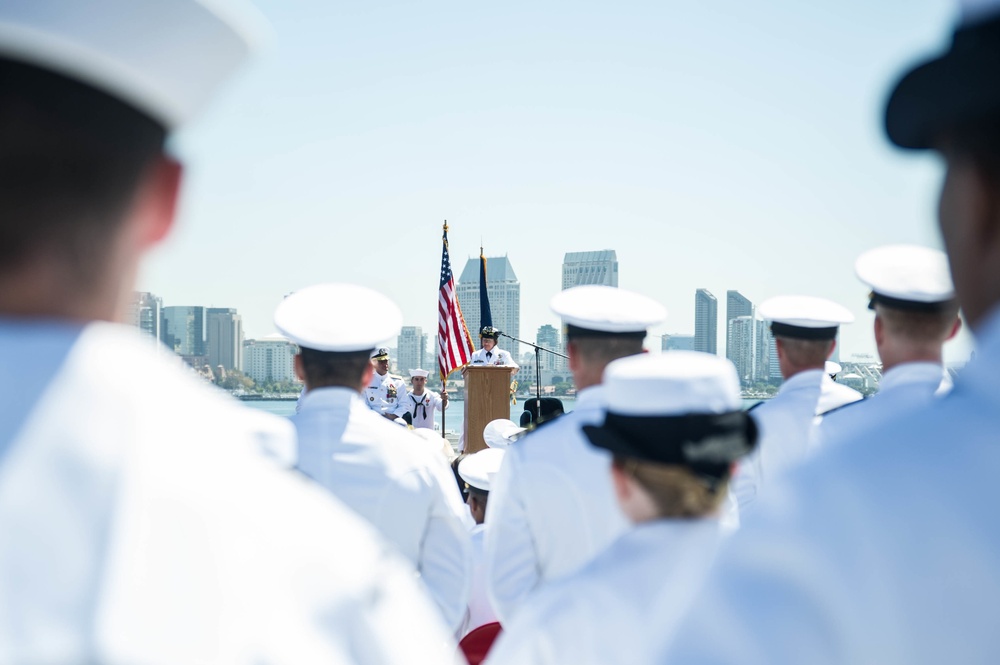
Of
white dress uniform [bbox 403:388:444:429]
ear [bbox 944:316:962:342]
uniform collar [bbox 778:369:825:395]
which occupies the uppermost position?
ear [bbox 944:316:962:342]

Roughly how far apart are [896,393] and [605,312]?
1.26 m

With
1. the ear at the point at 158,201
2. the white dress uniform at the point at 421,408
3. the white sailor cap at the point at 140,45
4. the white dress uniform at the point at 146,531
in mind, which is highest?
the white sailor cap at the point at 140,45

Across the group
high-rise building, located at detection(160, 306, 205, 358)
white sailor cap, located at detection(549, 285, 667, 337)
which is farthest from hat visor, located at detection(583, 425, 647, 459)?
high-rise building, located at detection(160, 306, 205, 358)

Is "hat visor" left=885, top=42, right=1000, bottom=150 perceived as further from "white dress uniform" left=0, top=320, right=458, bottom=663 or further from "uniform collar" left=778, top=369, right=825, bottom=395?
"uniform collar" left=778, top=369, right=825, bottom=395

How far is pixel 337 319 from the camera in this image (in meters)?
3.21

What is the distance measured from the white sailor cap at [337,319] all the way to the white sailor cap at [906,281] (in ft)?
6.77

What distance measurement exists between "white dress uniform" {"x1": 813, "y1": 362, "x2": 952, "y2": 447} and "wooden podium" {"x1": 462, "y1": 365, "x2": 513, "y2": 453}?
18.4 ft

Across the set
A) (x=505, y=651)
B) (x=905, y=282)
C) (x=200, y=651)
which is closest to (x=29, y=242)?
(x=200, y=651)

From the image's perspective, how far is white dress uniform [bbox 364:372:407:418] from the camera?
1132cm

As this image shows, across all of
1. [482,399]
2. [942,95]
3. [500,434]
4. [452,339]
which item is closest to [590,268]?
[452,339]

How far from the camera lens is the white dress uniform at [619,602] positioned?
1.61 m

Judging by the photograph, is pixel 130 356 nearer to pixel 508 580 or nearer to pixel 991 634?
pixel 991 634

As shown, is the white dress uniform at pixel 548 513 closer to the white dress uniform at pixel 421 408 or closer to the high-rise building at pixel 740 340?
the white dress uniform at pixel 421 408

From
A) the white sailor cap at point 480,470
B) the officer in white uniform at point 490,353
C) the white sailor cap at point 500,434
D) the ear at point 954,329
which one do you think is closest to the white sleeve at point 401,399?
the officer in white uniform at point 490,353
